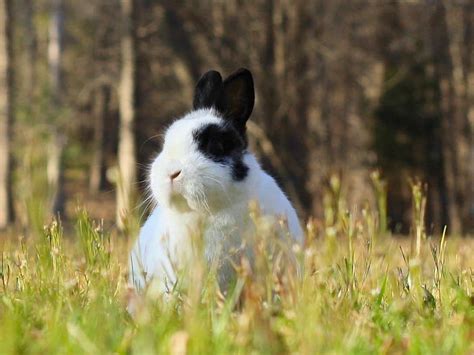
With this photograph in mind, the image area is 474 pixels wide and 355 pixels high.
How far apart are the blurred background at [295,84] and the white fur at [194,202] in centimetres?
775

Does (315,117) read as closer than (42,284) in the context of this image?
No

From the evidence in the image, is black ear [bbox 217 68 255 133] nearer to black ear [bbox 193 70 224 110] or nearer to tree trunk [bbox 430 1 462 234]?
black ear [bbox 193 70 224 110]

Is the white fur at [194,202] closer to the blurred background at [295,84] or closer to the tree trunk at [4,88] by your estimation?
the blurred background at [295,84]

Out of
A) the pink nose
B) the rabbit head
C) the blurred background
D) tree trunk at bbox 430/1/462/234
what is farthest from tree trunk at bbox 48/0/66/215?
the pink nose

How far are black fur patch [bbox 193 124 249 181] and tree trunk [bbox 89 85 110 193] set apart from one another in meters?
28.1

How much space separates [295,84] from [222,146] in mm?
12704

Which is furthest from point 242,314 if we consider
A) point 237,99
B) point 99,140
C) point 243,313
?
point 99,140

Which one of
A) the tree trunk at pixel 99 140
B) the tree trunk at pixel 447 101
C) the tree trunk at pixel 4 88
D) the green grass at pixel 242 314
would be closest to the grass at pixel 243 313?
the green grass at pixel 242 314

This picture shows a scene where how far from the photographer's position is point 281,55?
651 inches

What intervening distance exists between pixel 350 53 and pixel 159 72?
5.97 metres

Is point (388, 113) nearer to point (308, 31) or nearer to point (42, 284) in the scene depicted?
point (308, 31)

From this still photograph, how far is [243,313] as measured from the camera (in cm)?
255

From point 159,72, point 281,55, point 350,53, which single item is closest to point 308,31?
point 281,55

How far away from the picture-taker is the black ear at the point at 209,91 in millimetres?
4387
